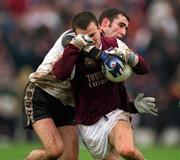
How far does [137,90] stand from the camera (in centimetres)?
2153

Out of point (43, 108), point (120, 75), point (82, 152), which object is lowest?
point (82, 152)

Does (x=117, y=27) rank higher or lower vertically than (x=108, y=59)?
higher

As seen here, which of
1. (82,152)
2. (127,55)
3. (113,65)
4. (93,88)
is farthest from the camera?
(82,152)

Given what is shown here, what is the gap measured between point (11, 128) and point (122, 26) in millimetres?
9761

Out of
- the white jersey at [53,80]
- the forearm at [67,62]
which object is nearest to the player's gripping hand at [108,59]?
the forearm at [67,62]

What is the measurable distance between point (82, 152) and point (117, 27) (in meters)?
6.49

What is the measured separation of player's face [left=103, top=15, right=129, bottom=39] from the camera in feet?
39.8

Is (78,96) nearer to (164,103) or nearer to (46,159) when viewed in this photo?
(46,159)

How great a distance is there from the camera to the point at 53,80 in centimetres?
1215

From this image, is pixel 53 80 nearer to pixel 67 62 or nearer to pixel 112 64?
pixel 67 62

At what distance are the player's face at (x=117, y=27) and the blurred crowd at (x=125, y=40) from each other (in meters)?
8.96

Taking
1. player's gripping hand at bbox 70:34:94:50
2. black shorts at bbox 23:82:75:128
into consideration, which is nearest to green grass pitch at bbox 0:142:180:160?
black shorts at bbox 23:82:75:128

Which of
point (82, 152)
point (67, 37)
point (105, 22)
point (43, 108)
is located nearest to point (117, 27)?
point (105, 22)

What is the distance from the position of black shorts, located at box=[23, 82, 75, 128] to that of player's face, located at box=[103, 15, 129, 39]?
1.06 m
